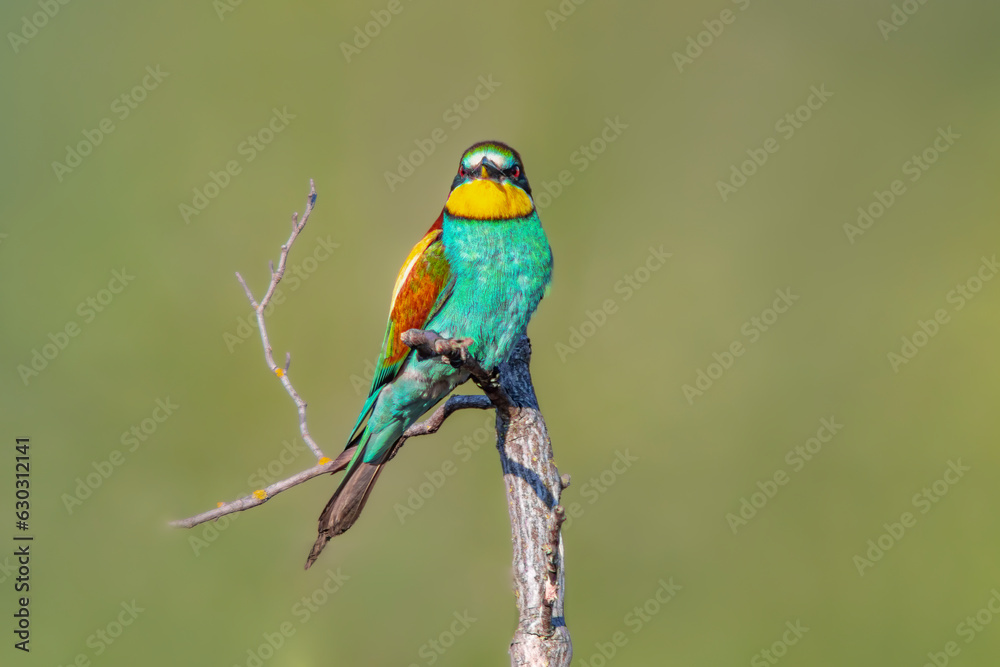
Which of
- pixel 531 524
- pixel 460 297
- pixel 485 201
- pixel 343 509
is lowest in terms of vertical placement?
pixel 343 509

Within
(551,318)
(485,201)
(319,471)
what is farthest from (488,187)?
(551,318)

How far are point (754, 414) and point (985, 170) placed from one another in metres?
2.25

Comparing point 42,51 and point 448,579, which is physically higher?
point 42,51

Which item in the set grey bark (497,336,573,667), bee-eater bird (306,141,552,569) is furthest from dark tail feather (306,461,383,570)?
grey bark (497,336,573,667)

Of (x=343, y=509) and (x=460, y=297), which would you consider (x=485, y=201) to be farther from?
(x=343, y=509)

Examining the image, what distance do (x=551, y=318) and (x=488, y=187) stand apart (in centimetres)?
186

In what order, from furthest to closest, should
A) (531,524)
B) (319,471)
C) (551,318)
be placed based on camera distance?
(551,318) → (319,471) → (531,524)

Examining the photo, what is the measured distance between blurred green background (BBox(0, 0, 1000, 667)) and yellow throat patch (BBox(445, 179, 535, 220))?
1.56m

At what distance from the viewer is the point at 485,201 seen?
3059mm

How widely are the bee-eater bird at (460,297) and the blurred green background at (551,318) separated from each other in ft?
3.94

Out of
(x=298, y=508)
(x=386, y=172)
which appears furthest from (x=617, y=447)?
(x=386, y=172)

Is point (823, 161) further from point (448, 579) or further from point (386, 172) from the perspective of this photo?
point (448, 579)

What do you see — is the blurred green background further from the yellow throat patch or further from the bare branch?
the yellow throat patch

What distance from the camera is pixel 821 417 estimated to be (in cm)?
477
